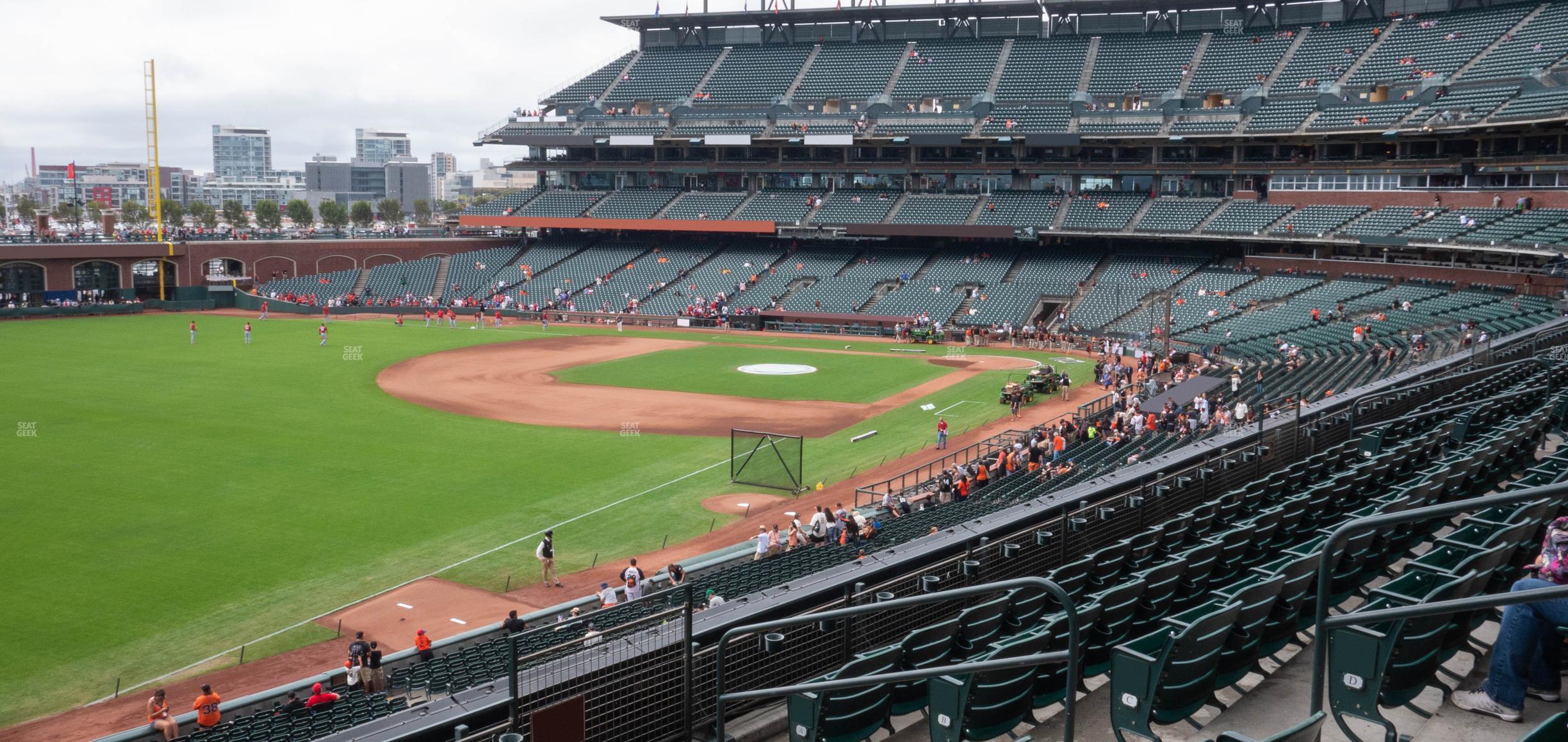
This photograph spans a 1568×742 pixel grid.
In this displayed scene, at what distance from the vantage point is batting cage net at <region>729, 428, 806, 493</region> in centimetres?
3195

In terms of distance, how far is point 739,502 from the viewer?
1188 inches

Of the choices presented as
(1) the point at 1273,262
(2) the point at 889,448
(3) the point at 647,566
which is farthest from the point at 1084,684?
(1) the point at 1273,262

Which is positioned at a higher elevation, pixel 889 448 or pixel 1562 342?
pixel 1562 342

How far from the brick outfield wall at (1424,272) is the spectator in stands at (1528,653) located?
148ft

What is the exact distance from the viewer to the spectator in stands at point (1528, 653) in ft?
23.9

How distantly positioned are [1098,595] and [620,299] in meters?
69.9

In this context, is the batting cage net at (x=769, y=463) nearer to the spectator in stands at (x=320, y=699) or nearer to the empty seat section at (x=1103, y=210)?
the spectator in stands at (x=320, y=699)

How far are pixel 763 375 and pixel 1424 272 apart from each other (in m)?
34.4

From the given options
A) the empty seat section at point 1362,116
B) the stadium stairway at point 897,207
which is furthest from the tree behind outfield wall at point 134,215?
the empty seat section at point 1362,116

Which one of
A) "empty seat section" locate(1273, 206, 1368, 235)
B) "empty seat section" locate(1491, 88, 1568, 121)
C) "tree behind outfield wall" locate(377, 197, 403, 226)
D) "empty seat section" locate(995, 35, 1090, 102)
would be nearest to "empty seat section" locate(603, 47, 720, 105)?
"empty seat section" locate(995, 35, 1090, 102)

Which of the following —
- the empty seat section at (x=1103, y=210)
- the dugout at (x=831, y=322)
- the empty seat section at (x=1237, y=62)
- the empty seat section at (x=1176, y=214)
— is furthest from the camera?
the empty seat section at (x=1237, y=62)

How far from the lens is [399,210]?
545 feet

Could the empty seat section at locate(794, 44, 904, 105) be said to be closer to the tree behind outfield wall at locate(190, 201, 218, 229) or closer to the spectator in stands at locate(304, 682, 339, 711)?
the spectator in stands at locate(304, 682, 339, 711)

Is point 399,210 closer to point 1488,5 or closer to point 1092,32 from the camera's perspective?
point 1092,32
